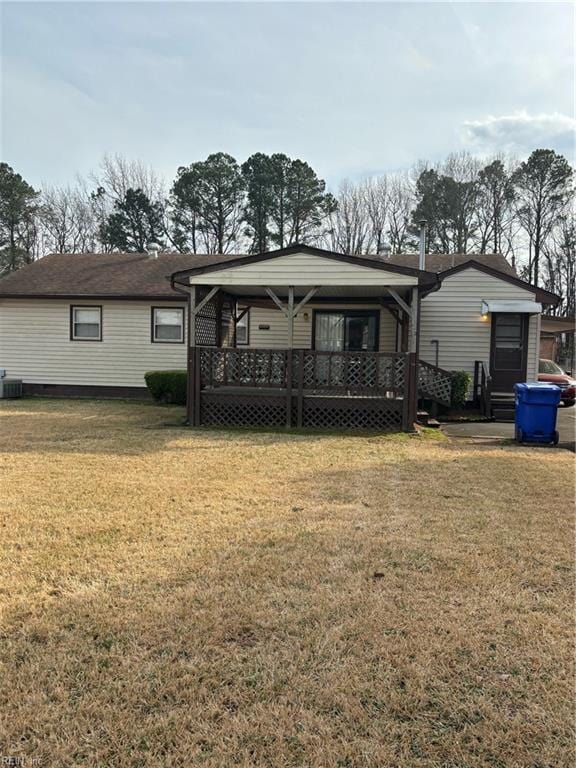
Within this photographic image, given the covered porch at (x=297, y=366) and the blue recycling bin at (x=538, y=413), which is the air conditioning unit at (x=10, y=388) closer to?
the covered porch at (x=297, y=366)

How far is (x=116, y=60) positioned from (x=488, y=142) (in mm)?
28967

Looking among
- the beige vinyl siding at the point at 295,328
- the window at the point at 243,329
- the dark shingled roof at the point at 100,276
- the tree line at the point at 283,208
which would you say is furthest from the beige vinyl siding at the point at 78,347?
the tree line at the point at 283,208

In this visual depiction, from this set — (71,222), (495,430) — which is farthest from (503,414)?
(71,222)

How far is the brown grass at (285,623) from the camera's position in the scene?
1905 millimetres

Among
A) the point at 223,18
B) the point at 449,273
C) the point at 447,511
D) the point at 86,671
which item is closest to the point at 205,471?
the point at 447,511

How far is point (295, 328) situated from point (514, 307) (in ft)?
18.9

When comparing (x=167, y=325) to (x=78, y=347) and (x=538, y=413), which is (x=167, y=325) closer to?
(x=78, y=347)

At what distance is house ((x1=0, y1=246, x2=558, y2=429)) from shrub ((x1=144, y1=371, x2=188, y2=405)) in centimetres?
141

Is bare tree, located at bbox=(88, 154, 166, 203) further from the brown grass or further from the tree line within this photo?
the brown grass

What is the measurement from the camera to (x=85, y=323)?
14.9 meters

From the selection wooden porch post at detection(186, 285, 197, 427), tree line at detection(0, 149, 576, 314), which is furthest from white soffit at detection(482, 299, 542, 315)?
tree line at detection(0, 149, 576, 314)

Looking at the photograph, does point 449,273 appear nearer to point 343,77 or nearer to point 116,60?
point 343,77

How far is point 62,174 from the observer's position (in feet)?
110

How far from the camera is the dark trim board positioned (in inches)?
578
